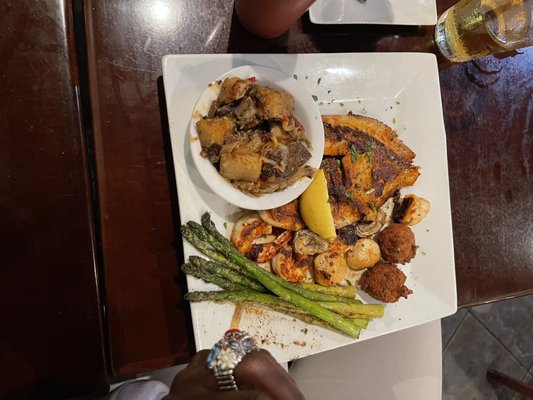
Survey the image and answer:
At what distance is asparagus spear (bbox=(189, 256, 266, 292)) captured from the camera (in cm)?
163

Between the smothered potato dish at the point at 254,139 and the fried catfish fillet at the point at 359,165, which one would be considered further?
the fried catfish fillet at the point at 359,165

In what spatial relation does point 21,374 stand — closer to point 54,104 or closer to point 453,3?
point 54,104

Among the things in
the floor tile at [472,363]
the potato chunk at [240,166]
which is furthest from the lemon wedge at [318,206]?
the floor tile at [472,363]

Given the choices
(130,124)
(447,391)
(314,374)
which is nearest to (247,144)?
(130,124)

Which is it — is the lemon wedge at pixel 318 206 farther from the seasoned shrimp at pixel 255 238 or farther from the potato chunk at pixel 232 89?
the potato chunk at pixel 232 89

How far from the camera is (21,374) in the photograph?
4.98ft

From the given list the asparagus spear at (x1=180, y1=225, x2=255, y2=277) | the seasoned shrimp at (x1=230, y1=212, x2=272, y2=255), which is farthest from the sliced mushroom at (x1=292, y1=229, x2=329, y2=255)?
the asparagus spear at (x1=180, y1=225, x2=255, y2=277)

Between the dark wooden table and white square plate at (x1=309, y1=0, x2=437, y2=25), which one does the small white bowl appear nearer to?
the dark wooden table

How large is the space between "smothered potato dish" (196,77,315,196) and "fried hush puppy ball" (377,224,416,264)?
479 millimetres

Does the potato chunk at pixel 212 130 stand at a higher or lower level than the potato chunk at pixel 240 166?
higher

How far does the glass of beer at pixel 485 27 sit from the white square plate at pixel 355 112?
18cm

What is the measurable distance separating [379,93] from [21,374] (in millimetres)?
1757

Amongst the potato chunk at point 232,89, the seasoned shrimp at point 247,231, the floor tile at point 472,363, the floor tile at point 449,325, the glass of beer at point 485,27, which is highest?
the glass of beer at point 485,27

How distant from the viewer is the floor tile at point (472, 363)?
139 inches
